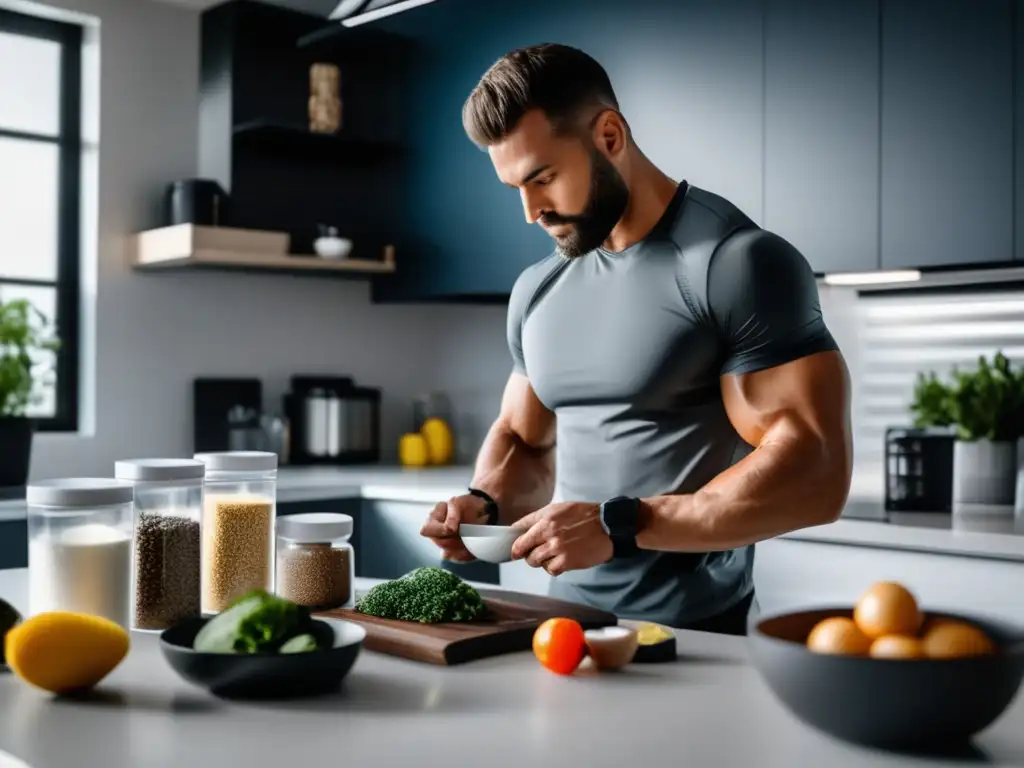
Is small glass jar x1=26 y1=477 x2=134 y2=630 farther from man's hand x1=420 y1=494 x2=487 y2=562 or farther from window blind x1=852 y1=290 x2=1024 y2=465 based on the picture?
window blind x1=852 y1=290 x2=1024 y2=465

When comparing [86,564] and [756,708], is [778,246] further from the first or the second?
[86,564]

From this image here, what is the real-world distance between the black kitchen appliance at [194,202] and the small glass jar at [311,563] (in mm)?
2165

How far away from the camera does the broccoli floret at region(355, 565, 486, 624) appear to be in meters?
1.47

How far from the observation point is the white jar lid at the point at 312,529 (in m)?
1.55

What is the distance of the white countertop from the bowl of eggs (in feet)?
4.69


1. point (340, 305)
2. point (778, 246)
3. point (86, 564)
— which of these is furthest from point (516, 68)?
point (340, 305)

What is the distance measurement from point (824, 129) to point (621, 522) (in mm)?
1709

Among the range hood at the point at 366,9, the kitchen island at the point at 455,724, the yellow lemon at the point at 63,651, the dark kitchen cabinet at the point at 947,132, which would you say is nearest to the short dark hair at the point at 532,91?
the range hood at the point at 366,9

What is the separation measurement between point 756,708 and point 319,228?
2981mm

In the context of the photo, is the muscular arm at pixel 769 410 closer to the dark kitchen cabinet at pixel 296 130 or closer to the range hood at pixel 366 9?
the range hood at pixel 366 9

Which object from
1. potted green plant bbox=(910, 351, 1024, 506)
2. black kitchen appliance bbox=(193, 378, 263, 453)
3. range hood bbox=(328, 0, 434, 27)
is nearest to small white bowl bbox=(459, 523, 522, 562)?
range hood bbox=(328, 0, 434, 27)

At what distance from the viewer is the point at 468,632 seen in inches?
55.3

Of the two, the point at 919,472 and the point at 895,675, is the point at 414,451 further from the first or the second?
the point at 895,675

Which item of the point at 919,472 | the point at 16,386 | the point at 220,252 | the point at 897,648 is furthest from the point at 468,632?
the point at 220,252
